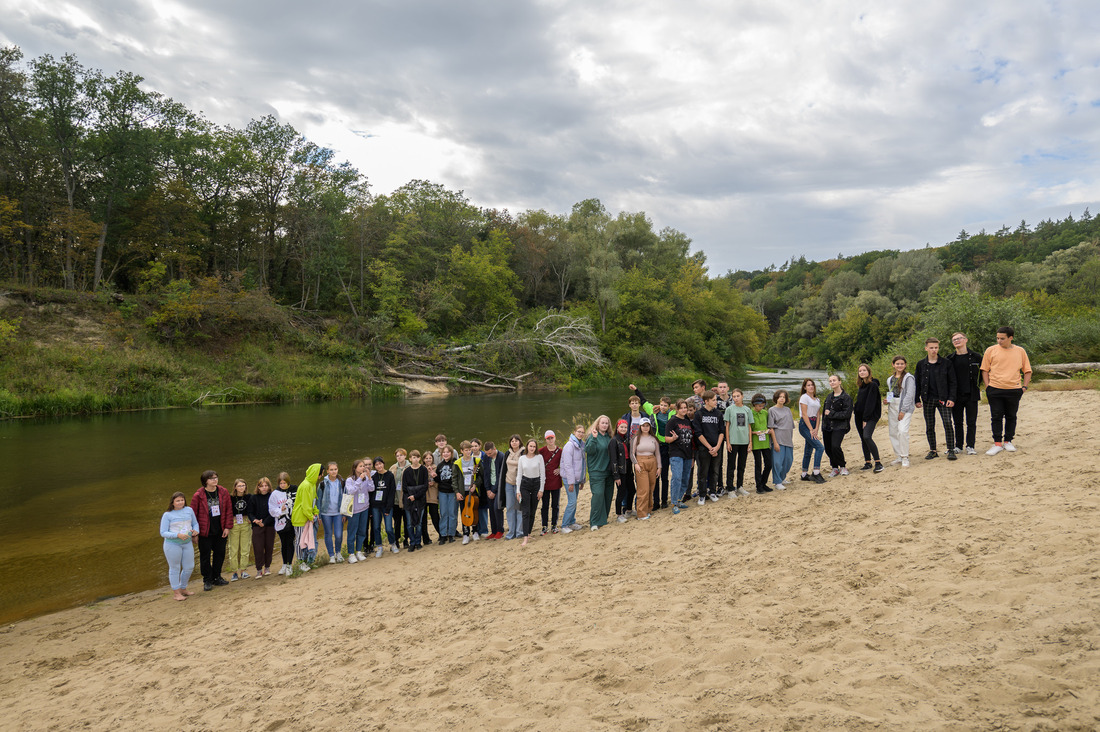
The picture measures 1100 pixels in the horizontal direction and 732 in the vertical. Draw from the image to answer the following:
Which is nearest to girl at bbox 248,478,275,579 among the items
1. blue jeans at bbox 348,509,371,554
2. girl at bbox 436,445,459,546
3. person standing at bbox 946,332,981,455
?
blue jeans at bbox 348,509,371,554

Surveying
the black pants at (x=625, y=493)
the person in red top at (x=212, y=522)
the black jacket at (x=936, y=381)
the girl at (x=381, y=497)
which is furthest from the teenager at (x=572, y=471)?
the black jacket at (x=936, y=381)

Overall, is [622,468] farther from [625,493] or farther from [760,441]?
[760,441]

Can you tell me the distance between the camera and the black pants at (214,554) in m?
8.05

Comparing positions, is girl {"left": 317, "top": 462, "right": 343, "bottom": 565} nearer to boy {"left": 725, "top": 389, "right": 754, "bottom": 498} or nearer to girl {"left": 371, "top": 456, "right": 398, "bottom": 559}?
girl {"left": 371, "top": 456, "right": 398, "bottom": 559}

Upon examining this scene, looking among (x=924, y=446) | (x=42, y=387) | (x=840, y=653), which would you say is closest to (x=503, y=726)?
(x=840, y=653)

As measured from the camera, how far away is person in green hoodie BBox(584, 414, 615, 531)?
8.77 meters

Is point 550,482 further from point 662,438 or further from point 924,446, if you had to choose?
point 924,446

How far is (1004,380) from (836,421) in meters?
2.28

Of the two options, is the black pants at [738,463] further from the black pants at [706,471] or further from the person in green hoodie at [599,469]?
the person in green hoodie at [599,469]

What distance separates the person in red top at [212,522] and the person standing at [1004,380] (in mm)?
11130

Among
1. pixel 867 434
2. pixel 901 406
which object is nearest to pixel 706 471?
pixel 867 434

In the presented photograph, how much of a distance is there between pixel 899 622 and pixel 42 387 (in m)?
31.9

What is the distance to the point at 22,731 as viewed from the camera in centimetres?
471

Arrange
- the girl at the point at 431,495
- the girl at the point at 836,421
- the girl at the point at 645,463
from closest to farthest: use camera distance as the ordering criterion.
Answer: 1. the girl at the point at 645,463
2. the girl at the point at 836,421
3. the girl at the point at 431,495
